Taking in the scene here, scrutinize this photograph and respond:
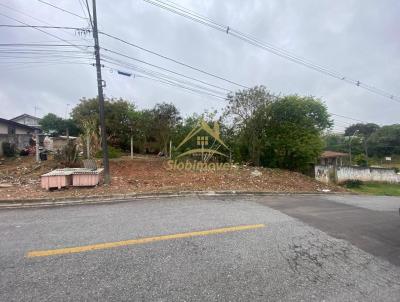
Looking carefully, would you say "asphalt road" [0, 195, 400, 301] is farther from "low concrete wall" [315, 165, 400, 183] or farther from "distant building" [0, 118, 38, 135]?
"distant building" [0, 118, 38, 135]

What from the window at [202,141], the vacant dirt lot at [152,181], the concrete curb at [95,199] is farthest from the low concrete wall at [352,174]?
the concrete curb at [95,199]

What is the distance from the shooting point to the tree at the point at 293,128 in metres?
14.0

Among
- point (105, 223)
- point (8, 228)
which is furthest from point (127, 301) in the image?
point (8, 228)

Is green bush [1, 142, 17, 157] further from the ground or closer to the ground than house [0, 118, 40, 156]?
closer to the ground

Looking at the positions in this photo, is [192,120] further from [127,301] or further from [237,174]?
[127,301]

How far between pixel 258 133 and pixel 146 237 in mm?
11589

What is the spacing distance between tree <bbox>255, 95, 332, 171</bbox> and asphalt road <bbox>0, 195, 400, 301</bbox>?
8791mm

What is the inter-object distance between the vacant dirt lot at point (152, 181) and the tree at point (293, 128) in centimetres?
199

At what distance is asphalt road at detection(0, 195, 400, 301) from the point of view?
264cm

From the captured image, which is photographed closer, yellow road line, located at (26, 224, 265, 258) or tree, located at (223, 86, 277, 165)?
yellow road line, located at (26, 224, 265, 258)

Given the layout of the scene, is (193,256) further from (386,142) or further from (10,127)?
(386,142)

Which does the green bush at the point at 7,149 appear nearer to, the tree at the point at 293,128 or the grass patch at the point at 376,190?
the tree at the point at 293,128

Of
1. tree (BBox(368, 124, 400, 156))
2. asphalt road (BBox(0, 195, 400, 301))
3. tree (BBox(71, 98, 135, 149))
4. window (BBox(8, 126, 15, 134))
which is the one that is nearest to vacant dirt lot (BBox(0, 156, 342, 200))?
asphalt road (BBox(0, 195, 400, 301))

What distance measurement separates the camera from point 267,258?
3449 mm
